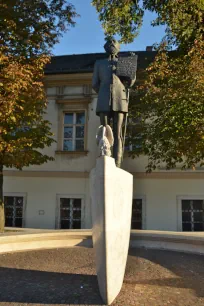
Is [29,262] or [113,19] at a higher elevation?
[113,19]

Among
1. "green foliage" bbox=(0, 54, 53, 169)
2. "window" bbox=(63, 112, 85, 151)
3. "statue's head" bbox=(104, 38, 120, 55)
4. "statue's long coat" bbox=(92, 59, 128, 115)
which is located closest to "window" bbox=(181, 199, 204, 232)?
"window" bbox=(63, 112, 85, 151)

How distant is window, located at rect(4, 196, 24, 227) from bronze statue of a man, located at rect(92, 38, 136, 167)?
895 cm

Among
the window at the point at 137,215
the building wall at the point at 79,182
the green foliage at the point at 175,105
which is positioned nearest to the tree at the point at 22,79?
the green foliage at the point at 175,105

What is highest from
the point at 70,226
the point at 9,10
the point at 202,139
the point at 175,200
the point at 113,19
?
the point at 113,19

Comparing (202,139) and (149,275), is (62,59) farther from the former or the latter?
(149,275)

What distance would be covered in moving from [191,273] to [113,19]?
8018 millimetres

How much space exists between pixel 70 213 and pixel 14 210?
2437 mm

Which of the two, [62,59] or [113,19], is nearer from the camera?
[113,19]

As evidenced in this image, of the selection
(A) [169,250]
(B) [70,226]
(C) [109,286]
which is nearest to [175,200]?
(B) [70,226]

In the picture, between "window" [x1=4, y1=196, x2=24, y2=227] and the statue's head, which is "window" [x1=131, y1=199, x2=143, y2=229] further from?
the statue's head

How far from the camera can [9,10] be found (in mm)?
8141

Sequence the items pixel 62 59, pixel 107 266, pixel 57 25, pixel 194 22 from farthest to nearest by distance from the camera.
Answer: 1. pixel 62 59
2. pixel 57 25
3. pixel 194 22
4. pixel 107 266

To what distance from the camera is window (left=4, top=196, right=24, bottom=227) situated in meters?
12.6

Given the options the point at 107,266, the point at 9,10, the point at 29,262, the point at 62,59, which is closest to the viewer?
the point at 107,266
